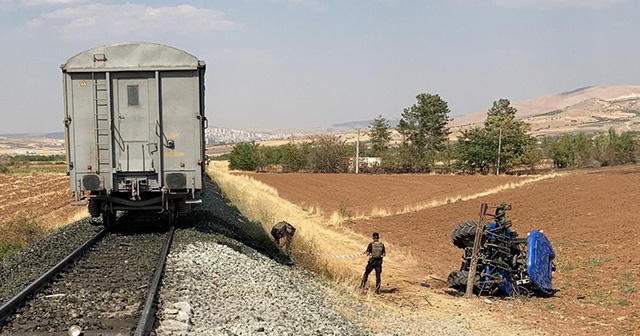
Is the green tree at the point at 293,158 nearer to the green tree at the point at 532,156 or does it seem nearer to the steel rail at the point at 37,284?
the green tree at the point at 532,156

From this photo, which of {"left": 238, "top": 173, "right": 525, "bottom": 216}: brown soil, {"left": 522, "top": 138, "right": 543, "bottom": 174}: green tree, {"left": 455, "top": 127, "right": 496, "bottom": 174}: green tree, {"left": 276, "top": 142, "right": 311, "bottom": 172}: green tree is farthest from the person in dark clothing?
{"left": 276, "top": 142, "right": 311, "bottom": 172}: green tree

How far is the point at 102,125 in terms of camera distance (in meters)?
13.8

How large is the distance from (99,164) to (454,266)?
10954 millimetres

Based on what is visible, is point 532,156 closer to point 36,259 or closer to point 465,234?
point 465,234

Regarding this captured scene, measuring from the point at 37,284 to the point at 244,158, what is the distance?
3165 inches

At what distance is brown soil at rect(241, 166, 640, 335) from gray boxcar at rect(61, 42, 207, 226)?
585cm

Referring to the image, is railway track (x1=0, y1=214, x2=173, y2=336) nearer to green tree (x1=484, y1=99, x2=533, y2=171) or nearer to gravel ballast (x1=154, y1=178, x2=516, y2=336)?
gravel ballast (x1=154, y1=178, x2=516, y2=336)

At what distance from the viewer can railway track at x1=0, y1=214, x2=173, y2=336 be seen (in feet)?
23.5

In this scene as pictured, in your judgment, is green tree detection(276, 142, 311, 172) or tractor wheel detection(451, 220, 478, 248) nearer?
tractor wheel detection(451, 220, 478, 248)

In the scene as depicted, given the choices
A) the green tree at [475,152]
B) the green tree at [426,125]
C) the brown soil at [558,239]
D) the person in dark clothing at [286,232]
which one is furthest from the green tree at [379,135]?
the person in dark clothing at [286,232]

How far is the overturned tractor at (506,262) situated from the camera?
13.6 metres

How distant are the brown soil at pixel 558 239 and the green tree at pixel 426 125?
1727 inches

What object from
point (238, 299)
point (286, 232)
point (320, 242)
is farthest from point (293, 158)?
point (238, 299)

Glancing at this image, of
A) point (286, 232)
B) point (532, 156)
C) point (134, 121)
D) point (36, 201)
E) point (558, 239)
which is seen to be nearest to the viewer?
point (134, 121)
